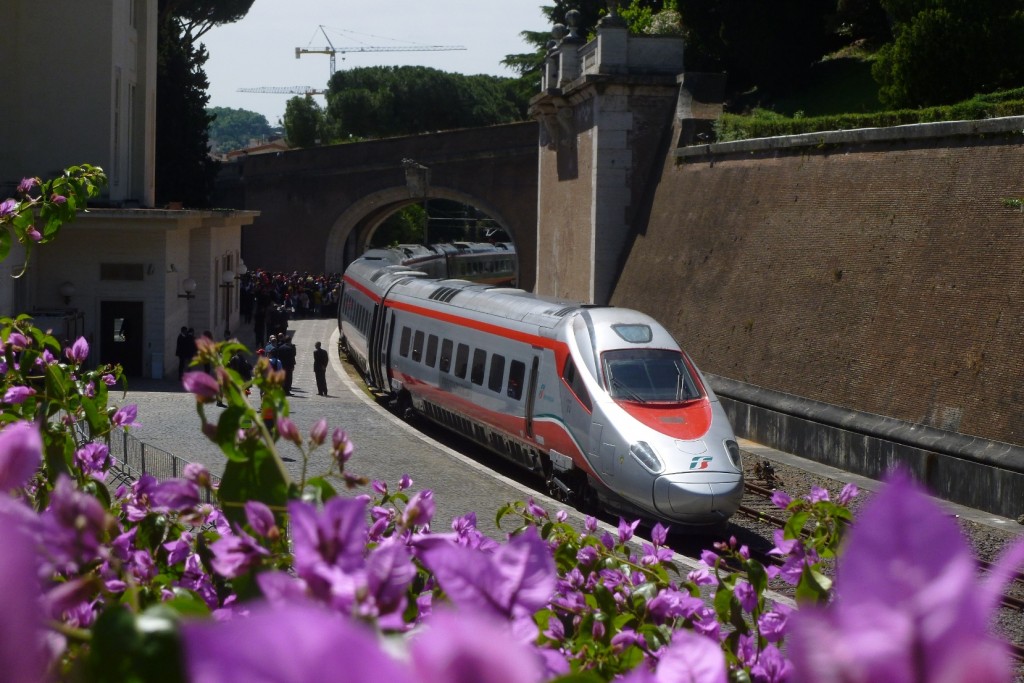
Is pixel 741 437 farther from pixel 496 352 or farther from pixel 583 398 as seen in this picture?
pixel 583 398

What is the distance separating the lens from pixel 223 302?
119 ft

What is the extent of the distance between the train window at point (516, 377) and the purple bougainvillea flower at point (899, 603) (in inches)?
594

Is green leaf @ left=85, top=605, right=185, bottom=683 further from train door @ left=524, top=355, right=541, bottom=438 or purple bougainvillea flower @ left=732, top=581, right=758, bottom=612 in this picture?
train door @ left=524, top=355, right=541, bottom=438

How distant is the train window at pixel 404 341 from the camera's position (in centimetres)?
2142

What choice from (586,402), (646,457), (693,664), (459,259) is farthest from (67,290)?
(693,664)

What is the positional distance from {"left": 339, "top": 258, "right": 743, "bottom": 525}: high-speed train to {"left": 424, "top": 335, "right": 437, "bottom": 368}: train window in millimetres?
16

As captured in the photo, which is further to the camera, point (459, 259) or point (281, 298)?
point (281, 298)

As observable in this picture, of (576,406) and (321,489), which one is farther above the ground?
(321,489)

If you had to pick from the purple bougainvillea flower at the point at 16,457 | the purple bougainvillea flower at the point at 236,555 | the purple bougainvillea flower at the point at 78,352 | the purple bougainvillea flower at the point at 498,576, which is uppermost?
the purple bougainvillea flower at the point at 16,457

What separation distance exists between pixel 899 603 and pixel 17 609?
0.56 metres

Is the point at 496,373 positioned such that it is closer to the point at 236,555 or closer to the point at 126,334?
the point at 126,334

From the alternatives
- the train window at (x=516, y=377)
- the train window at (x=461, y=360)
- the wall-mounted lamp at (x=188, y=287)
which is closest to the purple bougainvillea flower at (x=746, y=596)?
the train window at (x=516, y=377)

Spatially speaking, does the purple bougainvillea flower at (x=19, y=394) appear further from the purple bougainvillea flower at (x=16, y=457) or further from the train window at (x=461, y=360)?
the train window at (x=461, y=360)

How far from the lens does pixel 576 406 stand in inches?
560
